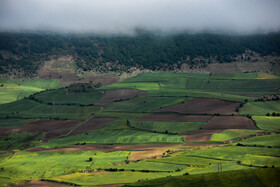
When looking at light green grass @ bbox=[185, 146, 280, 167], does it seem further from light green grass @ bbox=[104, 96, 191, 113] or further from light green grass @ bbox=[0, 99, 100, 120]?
light green grass @ bbox=[0, 99, 100, 120]

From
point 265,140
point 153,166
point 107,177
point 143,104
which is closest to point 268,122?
point 265,140

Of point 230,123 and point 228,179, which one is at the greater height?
point 228,179

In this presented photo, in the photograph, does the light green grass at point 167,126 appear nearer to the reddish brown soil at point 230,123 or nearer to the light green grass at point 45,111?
the reddish brown soil at point 230,123

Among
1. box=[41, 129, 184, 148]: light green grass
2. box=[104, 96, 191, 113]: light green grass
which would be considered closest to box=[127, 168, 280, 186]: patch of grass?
box=[41, 129, 184, 148]: light green grass

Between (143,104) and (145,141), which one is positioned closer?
(145,141)

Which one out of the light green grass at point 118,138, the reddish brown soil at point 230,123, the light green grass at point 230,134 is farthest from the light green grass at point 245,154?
the reddish brown soil at point 230,123

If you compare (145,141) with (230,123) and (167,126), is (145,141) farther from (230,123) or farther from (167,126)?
(230,123)

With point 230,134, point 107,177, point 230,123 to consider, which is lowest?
point 230,134
